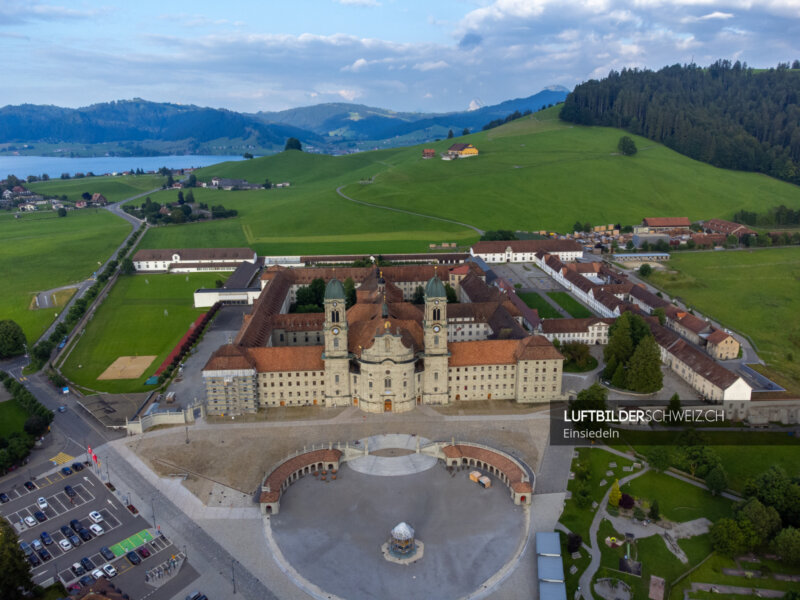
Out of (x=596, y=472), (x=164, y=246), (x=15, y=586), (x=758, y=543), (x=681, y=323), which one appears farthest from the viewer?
(x=164, y=246)

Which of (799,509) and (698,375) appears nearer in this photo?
(799,509)

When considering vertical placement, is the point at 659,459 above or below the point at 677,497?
above

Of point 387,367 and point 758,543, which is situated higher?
point 387,367

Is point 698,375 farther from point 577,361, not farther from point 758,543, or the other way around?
point 758,543

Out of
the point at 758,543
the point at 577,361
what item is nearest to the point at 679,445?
the point at 758,543

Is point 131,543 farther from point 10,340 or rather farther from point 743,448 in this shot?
point 743,448

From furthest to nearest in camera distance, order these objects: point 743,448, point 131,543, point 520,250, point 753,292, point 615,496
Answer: point 520,250
point 753,292
point 743,448
point 615,496
point 131,543

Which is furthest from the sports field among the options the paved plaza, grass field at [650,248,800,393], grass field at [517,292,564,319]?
grass field at [650,248,800,393]

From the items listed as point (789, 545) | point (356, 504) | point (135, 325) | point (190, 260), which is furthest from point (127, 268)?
point (789, 545)
